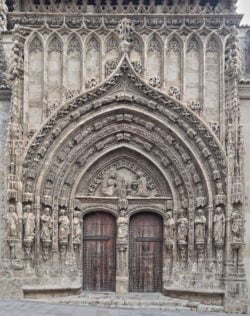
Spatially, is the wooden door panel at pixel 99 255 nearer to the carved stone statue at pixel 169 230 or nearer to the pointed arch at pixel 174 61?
the carved stone statue at pixel 169 230

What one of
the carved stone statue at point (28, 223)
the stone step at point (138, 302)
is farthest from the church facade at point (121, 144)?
the stone step at point (138, 302)

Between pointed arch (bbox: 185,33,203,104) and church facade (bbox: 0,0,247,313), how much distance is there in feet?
0.08

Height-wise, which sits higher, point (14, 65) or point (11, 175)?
point (14, 65)

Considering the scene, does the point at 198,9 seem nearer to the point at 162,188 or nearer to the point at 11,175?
the point at 162,188

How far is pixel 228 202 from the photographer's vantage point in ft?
34.3

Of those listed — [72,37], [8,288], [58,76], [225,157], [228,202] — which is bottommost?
[8,288]

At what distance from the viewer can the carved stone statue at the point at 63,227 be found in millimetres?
10844

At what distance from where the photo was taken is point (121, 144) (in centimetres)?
1134

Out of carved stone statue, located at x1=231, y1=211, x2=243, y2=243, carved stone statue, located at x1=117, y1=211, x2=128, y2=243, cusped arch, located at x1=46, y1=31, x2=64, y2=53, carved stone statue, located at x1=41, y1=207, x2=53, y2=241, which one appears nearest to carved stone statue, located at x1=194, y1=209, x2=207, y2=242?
carved stone statue, located at x1=231, y1=211, x2=243, y2=243

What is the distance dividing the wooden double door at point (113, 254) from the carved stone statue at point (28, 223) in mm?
1343

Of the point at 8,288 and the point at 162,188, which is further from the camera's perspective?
the point at 162,188

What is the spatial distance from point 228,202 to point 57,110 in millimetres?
4353

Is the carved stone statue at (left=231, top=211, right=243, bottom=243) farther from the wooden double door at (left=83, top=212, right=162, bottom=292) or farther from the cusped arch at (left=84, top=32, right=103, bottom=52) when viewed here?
the cusped arch at (left=84, top=32, right=103, bottom=52)

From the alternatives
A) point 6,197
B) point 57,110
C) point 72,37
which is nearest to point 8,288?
point 6,197
